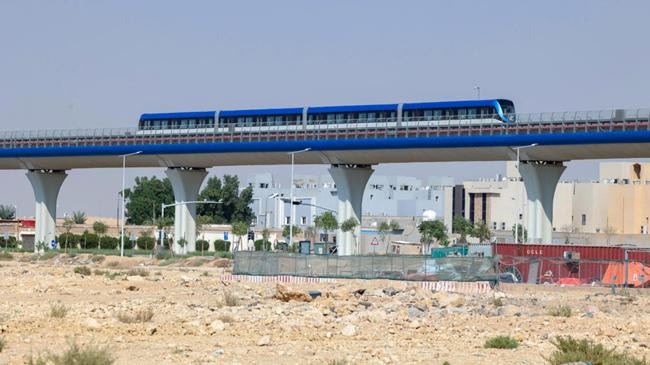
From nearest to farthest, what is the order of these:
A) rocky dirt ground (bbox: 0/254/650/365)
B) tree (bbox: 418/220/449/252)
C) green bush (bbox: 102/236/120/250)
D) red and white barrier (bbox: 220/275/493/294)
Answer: rocky dirt ground (bbox: 0/254/650/365) → red and white barrier (bbox: 220/275/493/294) → tree (bbox: 418/220/449/252) → green bush (bbox: 102/236/120/250)

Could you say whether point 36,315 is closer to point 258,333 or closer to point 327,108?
point 258,333

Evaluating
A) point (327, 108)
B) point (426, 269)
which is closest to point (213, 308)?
point (426, 269)

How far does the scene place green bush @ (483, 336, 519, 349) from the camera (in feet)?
91.9

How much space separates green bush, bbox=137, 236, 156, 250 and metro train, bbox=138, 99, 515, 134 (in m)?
36.7

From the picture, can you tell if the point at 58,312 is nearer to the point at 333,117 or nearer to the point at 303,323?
the point at 303,323

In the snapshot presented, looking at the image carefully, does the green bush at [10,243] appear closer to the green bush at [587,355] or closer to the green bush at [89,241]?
the green bush at [89,241]

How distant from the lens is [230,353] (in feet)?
85.4

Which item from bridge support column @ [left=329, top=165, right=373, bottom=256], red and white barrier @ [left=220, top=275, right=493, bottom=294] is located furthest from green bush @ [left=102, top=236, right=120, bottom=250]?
red and white barrier @ [left=220, top=275, right=493, bottom=294]

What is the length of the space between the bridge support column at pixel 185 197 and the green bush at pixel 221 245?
32738 mm

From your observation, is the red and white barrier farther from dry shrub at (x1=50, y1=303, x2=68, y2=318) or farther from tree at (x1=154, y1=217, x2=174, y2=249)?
tree at (x1=154, y1=217, x2=174, y2=249)

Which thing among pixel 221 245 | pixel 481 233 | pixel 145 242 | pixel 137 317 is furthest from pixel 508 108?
pixel 145 242

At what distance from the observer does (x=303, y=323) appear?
110 ft

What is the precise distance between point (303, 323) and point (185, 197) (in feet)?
225

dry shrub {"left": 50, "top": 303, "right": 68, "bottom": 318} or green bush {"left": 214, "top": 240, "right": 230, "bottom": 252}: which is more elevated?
green bush {"left": 214, "top": 240, "right": 230, "bottom": 252}
